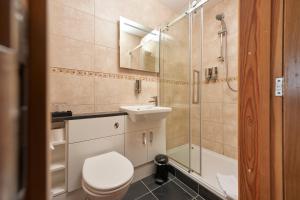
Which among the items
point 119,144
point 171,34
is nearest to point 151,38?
point 171,34

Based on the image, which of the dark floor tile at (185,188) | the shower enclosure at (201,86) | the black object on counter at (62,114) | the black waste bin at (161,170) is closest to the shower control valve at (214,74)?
the shower enclosure at (201,86)

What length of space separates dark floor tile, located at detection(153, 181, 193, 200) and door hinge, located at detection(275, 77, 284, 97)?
4.18 feet

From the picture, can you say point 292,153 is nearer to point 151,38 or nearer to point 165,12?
point 151,38

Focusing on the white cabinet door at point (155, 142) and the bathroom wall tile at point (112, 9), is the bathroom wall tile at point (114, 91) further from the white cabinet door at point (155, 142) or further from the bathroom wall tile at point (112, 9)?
the bathroom wall tile at point (112, 9)

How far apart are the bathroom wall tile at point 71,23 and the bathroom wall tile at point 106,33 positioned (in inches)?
2.5

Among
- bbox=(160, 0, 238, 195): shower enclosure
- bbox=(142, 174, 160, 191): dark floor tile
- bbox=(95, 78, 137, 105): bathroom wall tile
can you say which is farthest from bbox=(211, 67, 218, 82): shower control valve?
bbox=(142, 174, 160, 191): dark floor tile

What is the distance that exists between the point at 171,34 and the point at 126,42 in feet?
2.35

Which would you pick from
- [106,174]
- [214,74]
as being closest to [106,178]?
[106,174]

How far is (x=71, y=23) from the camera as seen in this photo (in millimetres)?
1354

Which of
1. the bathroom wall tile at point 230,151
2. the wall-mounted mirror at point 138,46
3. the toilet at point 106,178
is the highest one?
the wall-mounted mirror at point 138,46

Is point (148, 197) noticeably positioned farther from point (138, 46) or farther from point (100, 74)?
point (138, 46)

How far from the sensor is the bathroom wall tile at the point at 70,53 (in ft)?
4.21

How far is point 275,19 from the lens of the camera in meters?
0.59

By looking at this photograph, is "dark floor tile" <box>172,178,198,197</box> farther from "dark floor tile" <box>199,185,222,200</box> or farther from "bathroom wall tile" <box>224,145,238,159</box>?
"bathroom wall tile" <box>224,145,238,159</box>
